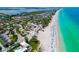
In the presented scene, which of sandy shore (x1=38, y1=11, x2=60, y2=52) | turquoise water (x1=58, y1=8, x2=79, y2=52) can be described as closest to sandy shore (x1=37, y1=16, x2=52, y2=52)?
sandy shore (x1=38, y1=11, x2=60, y2=52)

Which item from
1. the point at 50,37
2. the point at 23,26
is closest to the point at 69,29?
the point at 50,37

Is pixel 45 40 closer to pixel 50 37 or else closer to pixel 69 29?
pixel 50 37

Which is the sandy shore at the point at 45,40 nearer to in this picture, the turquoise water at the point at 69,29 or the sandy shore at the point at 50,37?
the sandy shore at the point at 50,37

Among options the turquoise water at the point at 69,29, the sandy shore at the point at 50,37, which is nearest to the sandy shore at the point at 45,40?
the sandy shore at the point at 50,37

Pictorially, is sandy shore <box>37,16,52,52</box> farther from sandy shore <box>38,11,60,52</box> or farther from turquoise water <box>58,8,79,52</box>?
turquoise water <box>58,8,79,52</box>
